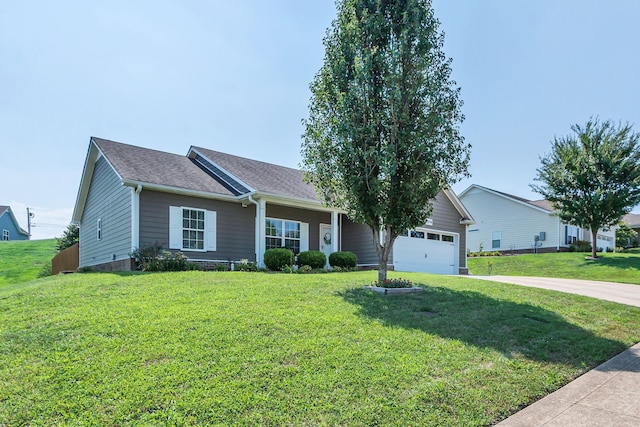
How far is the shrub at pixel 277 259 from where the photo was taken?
14.6 metres

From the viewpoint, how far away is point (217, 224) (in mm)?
15117

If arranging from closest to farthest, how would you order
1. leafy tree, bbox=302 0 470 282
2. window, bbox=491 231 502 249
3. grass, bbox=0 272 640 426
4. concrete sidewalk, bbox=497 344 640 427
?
grass, bbox=0 272 640 426 → concrete sidewalk, bbox=497 344 640 427 → leafy tree, bbox=302 0 470 282 → window, bbox=491 231 502 249

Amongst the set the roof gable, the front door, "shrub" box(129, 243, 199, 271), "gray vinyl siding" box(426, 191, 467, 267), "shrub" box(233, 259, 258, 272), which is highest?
the roof gable

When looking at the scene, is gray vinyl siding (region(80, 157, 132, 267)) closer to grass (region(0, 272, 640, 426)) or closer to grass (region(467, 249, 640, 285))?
grass (region(0, 272, 640, 426))

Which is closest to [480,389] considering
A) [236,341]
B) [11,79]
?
[236,341]

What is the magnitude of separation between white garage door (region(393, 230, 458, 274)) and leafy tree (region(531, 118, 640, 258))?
327 inches

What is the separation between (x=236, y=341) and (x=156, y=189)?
9.97m

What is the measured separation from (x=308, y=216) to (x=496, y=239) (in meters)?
20.1

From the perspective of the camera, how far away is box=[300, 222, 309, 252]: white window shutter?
57.0ft

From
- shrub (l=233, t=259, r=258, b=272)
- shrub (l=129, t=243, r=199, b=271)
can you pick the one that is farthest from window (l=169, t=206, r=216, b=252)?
shrub (l=233, t=259, r=258, b=272)

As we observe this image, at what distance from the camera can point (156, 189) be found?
13766 mm

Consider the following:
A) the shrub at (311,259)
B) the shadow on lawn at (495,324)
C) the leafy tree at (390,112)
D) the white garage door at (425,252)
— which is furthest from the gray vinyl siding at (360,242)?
the shadow on lawn at (495,324)

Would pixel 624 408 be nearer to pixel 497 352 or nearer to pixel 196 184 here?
pixel 497 352

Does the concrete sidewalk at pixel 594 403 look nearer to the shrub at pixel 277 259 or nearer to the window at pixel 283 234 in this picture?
the shrub at pixel 277 259
